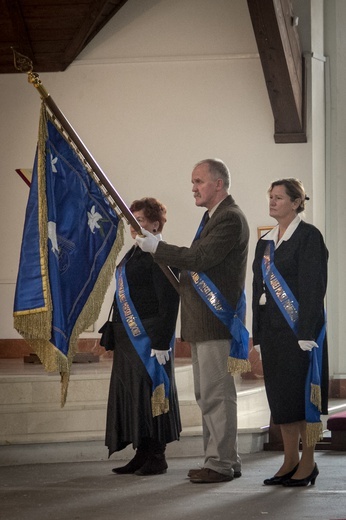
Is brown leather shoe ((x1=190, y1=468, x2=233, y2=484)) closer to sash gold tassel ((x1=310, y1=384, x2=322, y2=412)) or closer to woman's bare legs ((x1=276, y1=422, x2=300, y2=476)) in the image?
woman's bare legs ((x1=276, y1=422, x2=300, y2=476))

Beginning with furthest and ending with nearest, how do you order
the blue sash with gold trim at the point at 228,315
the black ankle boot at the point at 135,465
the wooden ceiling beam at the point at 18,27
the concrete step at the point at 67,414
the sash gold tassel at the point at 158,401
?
the wooden ceiling beam at the point at 18,27
the concrete step at the point at 67,414
the black ankle boot at the point at 135,465
the sash gold tassel at the point at 158,401
the blue sash with gold trim at the point at 228,315

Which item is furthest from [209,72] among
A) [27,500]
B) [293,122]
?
[27,500]

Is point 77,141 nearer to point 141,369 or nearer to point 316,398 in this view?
point 141,369

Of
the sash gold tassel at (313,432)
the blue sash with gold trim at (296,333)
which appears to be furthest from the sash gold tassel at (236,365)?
the sash gold tassel at (313,432)

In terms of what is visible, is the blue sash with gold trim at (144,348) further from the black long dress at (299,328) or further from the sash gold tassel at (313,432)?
the sash gold tassel at (313,432)

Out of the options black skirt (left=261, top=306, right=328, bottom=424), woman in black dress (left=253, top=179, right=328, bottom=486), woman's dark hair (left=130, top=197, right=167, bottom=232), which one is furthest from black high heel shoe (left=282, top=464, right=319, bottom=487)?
woman's dark hair (left=130, top=197, right=167, bottom=232)

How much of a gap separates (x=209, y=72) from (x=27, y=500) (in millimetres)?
4898

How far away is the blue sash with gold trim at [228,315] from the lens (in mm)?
5098

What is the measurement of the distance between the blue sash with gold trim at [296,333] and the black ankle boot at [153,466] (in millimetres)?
941

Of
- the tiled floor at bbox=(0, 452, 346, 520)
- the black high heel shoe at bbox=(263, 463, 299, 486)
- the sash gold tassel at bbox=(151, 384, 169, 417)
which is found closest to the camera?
the tiled floor at bbox=(0, 452, 346, 520)

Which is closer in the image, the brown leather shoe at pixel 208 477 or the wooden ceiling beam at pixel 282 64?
the brown leather shoe at pixel 208 477

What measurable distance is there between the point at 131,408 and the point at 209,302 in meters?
0.74

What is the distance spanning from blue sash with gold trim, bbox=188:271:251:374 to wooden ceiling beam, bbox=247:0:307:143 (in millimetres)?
2996

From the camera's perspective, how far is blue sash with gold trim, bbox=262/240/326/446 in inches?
192
